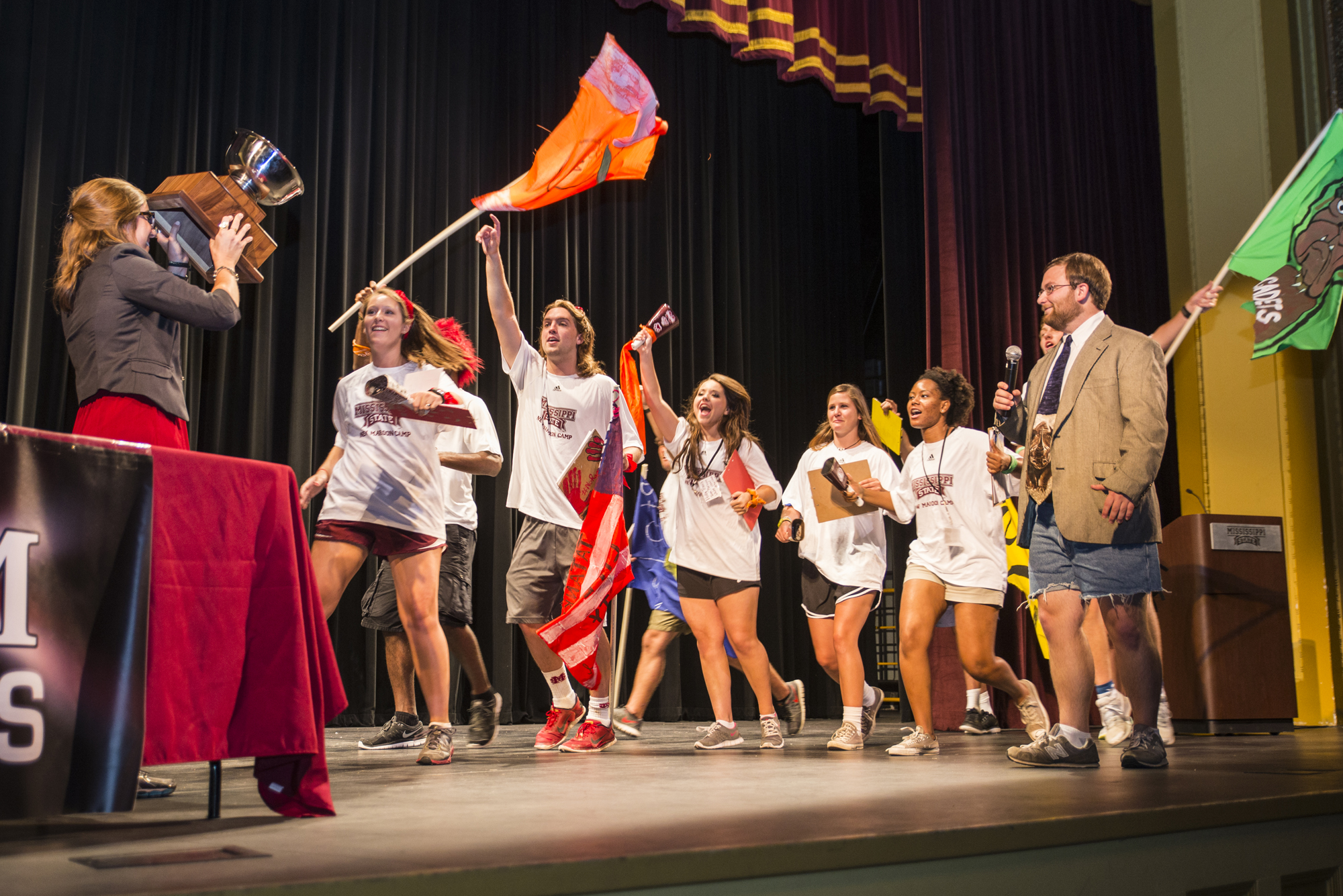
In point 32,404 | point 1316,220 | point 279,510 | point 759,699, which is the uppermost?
point 1316,220

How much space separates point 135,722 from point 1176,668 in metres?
5.28

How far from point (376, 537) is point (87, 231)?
130cm

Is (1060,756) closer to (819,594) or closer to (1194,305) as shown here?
(819,594)

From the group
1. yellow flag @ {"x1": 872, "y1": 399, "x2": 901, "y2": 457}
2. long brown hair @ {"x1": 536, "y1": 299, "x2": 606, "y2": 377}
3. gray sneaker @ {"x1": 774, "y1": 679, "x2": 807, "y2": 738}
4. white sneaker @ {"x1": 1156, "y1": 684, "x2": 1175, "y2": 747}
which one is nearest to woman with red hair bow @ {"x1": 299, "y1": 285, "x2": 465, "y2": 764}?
long brown hair @ {"x1": 536, "y1": 299, "x2": 606, "y2": 377}

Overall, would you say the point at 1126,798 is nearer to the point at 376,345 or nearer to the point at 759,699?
the point at 759,699

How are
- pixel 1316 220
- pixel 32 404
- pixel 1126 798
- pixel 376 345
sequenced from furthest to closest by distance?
pixel 1316 220, pixel 32 404, pixel 376 345, pixel 1126 798

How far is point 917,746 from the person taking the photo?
416 cm

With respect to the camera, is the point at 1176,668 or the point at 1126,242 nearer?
the point at 1176,668

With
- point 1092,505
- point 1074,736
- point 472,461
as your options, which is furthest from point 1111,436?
point 472,461

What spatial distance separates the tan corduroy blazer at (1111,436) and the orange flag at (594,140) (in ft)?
10.9

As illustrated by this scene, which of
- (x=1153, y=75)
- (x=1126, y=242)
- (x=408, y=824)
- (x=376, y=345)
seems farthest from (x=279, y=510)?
(x=1153, y=75)

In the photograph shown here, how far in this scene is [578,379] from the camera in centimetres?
471

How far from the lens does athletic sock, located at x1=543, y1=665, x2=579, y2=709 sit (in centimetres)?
448

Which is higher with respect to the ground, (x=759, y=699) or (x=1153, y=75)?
(x=1153, y=75)
